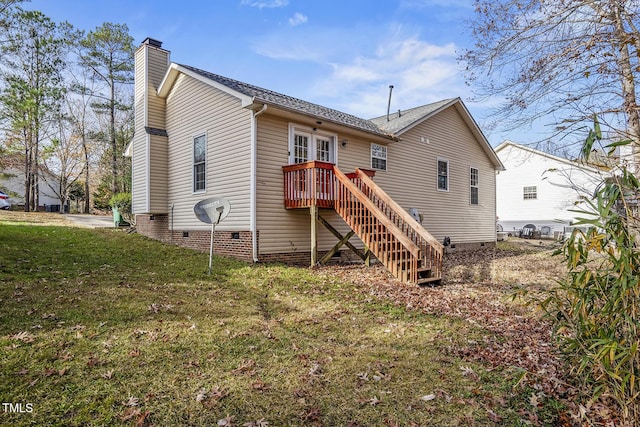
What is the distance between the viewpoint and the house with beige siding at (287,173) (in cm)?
900

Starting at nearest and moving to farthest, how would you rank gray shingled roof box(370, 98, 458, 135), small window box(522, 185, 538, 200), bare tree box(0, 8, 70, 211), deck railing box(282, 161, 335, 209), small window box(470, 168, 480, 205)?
deck railing box(282, 161, 335, 209), gray shingled roof box(370, 98, 458, 135), small window box(470, 168, 480, 205), bare tree box(0, 8, 70, 211), small window box(522, 185, 538, 200)

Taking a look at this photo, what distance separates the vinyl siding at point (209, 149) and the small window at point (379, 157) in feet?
15.0

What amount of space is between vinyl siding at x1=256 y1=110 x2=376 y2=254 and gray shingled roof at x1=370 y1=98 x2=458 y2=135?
452 cm

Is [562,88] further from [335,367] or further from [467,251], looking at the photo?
[467,251]

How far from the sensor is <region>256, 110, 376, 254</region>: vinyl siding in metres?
9.43

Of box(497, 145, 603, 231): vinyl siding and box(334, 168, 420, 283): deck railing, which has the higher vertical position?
box(497, 145, 603, 231): vinyl siding

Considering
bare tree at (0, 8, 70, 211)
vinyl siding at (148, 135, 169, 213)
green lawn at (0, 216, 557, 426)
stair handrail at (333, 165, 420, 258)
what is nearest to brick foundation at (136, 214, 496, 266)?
vinyl siding at (148, 135, 169, 213)

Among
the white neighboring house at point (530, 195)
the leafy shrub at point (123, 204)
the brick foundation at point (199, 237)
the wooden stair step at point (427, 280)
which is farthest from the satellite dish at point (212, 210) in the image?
the white neighboring house at point (530, 195)

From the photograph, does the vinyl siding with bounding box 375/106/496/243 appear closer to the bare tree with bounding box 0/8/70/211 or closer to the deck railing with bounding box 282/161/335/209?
the deck railing with bounding box 282/161/335/209

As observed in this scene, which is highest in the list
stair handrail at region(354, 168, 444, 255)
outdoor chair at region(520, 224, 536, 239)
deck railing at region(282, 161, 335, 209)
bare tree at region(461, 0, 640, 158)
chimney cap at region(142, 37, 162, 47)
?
chimney cap at region(142, 37, 162, 47)

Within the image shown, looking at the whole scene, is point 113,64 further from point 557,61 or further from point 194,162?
point 557,61

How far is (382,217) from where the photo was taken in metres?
8.02

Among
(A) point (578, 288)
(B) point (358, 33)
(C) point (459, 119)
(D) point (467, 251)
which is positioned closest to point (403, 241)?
(A) point (578, 288)

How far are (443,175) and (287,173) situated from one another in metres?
7.95
